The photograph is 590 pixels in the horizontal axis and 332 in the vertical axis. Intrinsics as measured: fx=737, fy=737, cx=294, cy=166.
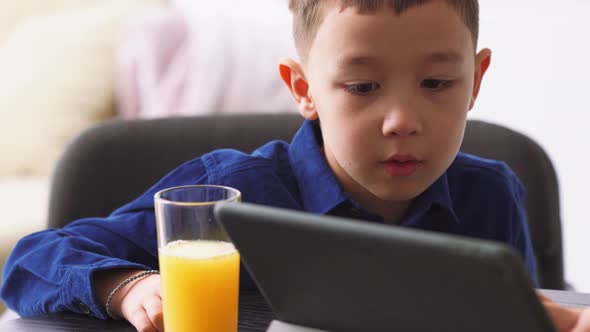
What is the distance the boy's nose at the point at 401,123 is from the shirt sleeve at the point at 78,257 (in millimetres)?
300

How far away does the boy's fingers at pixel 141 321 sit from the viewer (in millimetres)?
698

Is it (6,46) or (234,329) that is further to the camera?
(6,46)

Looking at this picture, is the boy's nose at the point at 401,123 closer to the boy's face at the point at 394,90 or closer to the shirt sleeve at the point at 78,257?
the boy's face at the point at 394,90

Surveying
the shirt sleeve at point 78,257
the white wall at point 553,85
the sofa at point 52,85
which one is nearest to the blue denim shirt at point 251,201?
the shirt sleeve at point 78,257

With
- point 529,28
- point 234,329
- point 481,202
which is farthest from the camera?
point 529,28

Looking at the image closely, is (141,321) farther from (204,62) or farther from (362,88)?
(204,62)

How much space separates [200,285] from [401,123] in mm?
269

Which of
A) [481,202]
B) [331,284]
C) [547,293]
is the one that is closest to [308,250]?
[331,284]

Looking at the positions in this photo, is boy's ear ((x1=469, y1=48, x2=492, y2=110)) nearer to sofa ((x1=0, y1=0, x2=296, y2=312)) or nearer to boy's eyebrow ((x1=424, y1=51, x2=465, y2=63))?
boy's eyebrow ((x1=424, y1=51, x2=465, y2=63))

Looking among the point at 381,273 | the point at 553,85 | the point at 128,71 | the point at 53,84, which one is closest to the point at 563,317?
the point at 381,273

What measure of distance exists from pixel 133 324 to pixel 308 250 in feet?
0.97

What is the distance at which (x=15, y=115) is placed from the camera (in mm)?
2332

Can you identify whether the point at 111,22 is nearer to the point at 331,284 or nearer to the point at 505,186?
the point at 505,186

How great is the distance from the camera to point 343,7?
81cm
